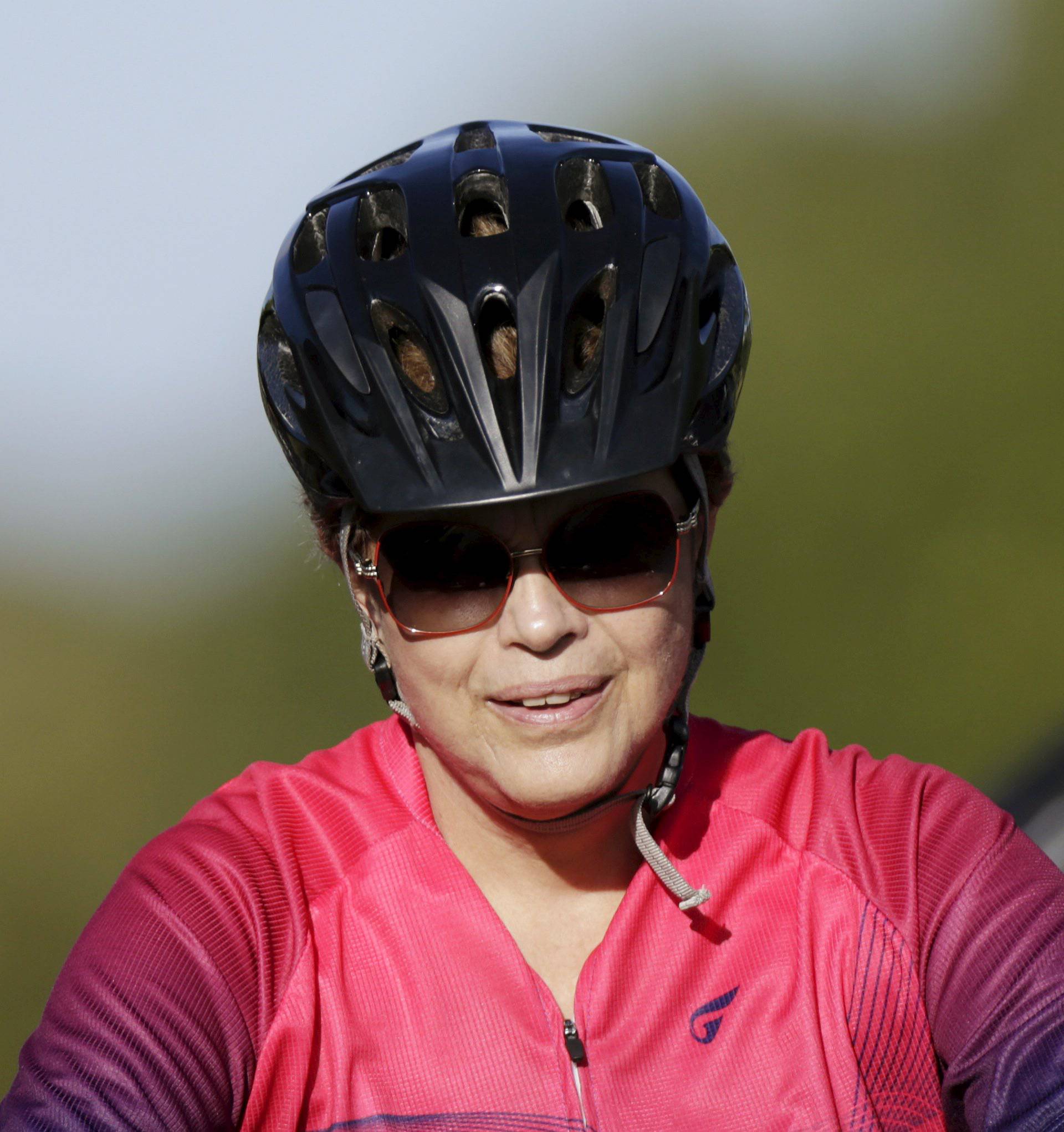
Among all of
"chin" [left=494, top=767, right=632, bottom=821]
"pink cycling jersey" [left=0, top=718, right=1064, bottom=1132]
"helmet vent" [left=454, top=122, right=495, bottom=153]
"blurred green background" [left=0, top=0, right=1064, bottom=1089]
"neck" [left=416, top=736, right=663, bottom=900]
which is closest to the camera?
"pink cycling jersey" [left=0, top=718, right=1064, bottom=1132]

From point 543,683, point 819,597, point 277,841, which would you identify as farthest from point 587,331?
point 819,597

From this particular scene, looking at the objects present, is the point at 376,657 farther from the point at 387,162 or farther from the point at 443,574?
the point at 387,162

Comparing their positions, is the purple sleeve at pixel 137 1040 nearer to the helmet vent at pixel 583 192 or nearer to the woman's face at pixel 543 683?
the woman's face at pixel 543 683

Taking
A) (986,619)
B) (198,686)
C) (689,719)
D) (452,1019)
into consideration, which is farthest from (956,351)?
(452,1019)

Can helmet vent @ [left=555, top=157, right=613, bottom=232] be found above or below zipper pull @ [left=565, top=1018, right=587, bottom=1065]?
above

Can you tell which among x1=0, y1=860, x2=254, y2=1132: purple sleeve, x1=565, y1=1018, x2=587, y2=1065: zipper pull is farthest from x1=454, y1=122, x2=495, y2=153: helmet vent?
x1=565, y1=1018, x2=587, y2=1065: zipper pull

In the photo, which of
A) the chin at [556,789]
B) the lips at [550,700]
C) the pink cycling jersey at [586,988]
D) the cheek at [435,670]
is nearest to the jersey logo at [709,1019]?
the pink cycling jersey at [586,988]

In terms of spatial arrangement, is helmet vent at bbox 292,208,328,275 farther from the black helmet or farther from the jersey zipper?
the jersey zipper

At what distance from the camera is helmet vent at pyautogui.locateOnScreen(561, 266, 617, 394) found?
2.20 meters

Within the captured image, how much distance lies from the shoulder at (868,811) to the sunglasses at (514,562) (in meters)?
0.51

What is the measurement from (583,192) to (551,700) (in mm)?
1035

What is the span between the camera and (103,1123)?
1870 millimetres

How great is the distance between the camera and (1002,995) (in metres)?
2.08

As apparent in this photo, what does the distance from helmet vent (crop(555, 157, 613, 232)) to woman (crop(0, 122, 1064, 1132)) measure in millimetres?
20
